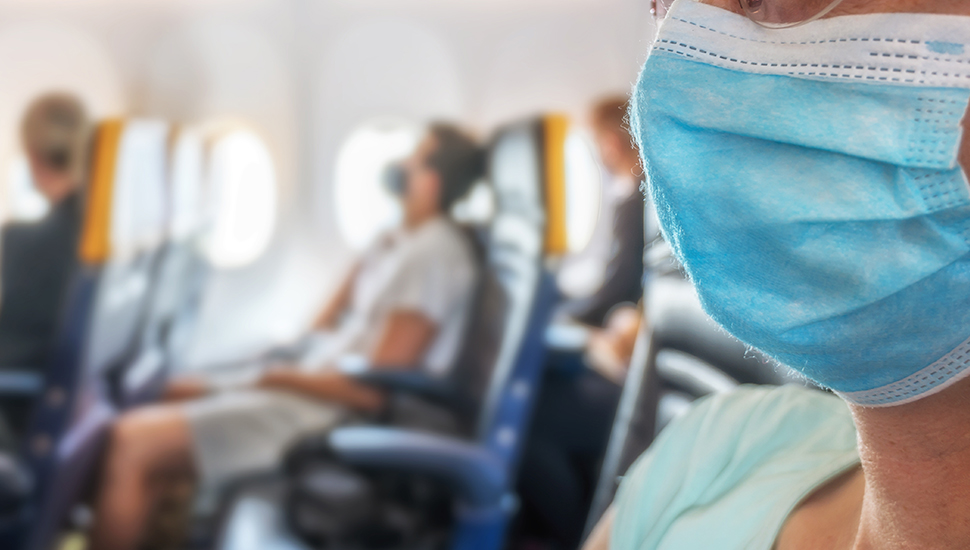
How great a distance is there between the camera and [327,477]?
61.1 inches

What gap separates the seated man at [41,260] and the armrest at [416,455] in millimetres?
1057

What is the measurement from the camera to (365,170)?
99.1 inches

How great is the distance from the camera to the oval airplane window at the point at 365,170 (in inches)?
96.9

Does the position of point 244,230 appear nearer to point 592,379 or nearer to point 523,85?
point 523,85

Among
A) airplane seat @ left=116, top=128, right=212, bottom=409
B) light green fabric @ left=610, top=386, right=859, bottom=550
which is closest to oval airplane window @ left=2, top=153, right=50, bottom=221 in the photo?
airplane seat @ left=116, top=128, right=212, bottom=409

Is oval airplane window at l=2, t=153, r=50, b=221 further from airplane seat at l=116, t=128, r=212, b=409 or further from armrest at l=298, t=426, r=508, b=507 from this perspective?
armrest at l=298, t=426, r=508, b=507

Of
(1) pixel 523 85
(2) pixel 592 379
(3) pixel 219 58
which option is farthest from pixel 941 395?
(3) pixel 219 58

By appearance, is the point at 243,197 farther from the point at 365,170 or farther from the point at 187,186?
the point at 365,170

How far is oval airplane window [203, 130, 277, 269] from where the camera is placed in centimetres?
248

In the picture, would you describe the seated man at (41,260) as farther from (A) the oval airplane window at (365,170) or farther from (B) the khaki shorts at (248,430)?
(A) the oval airplane window at (365,170)

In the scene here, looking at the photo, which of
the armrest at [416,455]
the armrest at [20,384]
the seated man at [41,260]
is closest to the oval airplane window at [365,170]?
the seated man at [41,260]

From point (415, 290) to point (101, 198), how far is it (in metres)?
0.81

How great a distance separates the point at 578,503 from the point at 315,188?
4.28 feet

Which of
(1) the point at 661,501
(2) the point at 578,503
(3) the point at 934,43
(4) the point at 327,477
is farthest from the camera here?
(2) the point at 578,503
